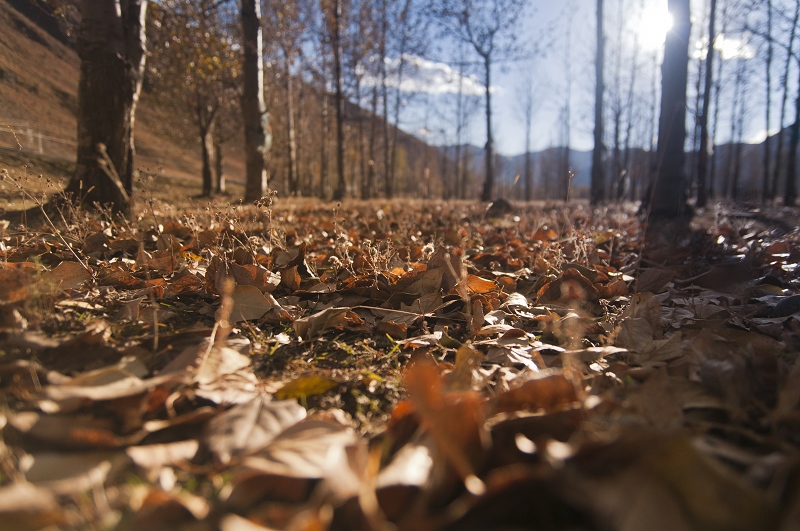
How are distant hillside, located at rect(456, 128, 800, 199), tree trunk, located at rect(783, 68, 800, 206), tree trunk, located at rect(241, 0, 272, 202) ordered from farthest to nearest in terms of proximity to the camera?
distant hillside, located at rect(456, 128, 800, 199)
tree trunk, located at rect(783, 68, 800, 206)
tree trunk, located at rect(241, 0, 272, 202)

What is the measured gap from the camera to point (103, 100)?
4.21m

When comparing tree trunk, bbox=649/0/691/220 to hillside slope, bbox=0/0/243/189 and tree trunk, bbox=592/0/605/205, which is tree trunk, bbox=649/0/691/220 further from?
hillside slope, bbox=0/0/243/189

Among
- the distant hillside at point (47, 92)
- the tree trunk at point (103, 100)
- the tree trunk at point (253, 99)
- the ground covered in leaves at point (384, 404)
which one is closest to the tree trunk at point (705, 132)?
the tree trunk at point (253, 99)

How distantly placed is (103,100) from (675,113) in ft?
22.7

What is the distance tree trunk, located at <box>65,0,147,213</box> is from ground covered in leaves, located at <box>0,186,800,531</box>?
2.52 meters

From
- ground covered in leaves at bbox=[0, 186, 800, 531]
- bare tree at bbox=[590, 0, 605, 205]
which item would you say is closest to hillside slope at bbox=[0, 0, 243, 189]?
bare tree at bbox=[590, 0, 605, 205]

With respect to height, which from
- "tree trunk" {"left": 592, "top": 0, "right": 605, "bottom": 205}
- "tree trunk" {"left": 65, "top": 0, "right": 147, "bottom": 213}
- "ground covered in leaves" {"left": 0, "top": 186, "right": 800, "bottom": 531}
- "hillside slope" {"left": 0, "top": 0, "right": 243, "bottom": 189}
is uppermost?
"hillside slope" {"left": 0, "top": 0, "right": 243, "bottom": 189}

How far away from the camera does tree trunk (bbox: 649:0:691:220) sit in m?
5.94

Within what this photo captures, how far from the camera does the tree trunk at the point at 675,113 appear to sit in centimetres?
594

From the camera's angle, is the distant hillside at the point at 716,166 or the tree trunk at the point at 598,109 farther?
the distant hillside at the point at 716,166

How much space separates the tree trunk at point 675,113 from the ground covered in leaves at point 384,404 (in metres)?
4.61

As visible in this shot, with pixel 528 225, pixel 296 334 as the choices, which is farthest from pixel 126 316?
pixel 528 225

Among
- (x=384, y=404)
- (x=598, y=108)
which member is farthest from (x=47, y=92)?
(x=384, y=404)

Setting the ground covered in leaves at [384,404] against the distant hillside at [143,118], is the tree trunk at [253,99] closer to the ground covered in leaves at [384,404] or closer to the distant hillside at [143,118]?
the ground covered in leaves at [384,404]
